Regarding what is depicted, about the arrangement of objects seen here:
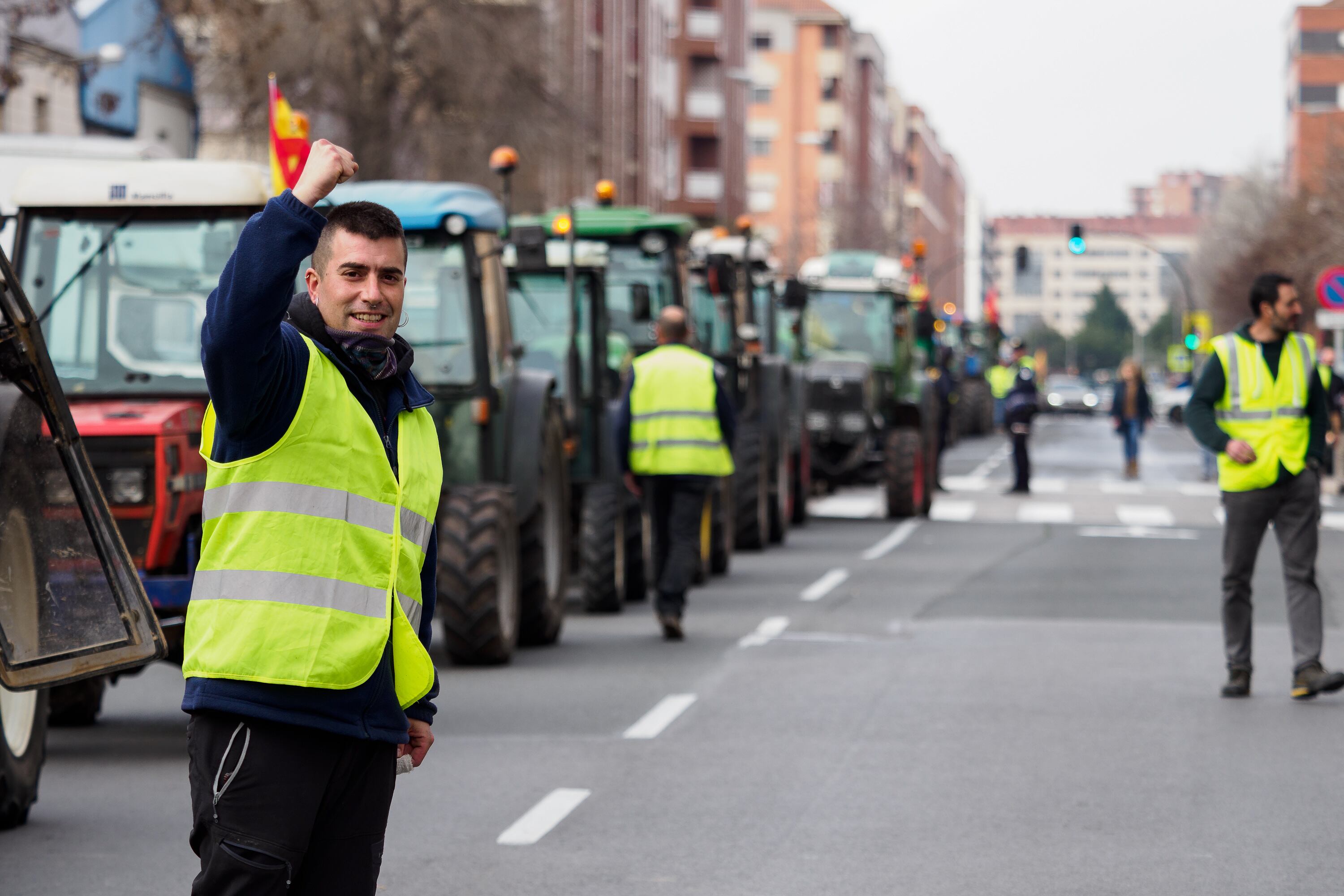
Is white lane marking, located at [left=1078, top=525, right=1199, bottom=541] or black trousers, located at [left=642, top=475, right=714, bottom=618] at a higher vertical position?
black trousers, located at [left=642, top=475, right=714, bottom=618]

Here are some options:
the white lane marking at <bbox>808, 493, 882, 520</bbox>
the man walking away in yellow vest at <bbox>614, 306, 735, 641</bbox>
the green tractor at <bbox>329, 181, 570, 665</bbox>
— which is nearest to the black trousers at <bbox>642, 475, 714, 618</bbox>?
the man walking away in yellow vest at <bbox>614, 306, 735, 641</bbox>

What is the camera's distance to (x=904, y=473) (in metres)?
25.9

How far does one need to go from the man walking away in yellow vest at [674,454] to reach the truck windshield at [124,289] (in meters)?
3.96

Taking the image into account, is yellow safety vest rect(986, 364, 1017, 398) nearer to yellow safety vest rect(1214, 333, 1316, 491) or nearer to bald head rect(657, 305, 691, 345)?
bald head rect(657, 305, 691, 345)

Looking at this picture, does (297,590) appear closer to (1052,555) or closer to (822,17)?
(1052,555)

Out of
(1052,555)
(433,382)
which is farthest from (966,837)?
(1052,555)

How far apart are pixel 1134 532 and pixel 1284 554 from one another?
43.6 feet

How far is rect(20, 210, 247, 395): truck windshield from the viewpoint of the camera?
1012 cm

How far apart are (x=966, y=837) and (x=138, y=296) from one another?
181 inches

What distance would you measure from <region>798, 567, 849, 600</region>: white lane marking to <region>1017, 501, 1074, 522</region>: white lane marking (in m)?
7.32

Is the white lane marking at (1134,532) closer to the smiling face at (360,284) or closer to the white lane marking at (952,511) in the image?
the white lane marking at (952,511)

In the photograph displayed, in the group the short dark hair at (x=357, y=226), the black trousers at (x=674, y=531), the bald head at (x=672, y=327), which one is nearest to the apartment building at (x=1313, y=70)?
the bald head at (x=672, y=327)

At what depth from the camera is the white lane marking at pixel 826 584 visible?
54.9ft

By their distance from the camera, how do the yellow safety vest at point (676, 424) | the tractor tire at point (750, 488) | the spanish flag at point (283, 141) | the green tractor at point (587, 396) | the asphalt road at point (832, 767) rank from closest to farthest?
the asphalt road at point (832, 767)
the spanish flag at point (283, 141)
the yellow safety vest at point (676, 424)
the green tractor at point (587, 396)
the tractor tire at point (750, 488)
